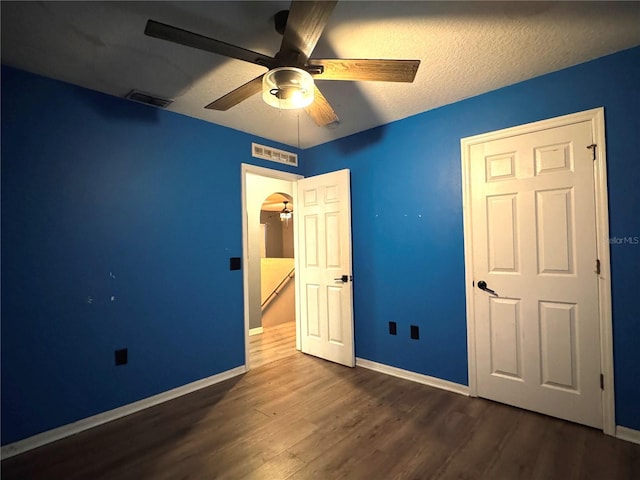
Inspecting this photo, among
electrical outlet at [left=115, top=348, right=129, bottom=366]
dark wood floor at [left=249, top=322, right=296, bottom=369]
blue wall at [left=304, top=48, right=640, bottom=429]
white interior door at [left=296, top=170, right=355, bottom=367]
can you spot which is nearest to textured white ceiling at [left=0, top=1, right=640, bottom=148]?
blue wall at [left=304, top=48, right=640, bottom=429]

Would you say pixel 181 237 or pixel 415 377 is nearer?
pixel 181 237

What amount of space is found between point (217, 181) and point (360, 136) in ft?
5.12

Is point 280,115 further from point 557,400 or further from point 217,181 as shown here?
point 557,400

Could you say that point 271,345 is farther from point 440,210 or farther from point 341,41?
point 341,41

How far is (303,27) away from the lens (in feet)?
4.23

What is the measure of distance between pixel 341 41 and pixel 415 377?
279 cm

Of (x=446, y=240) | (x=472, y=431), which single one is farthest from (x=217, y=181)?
(x=472, y=431)

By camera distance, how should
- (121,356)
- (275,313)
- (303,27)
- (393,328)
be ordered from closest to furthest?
(303,27)
(121,356)
(393,328)
(275,313)

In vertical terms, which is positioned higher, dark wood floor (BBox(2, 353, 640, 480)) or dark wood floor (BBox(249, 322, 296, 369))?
dark wood floor (BBox(2, 353, 640, 480))

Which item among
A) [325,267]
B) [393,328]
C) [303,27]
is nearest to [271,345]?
[325,267]

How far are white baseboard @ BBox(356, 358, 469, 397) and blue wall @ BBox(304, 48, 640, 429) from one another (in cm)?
5

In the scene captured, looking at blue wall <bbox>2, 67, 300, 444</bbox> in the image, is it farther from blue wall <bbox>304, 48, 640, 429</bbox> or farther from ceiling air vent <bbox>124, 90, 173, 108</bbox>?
blue wall <bbox>304, 48, 640, 429</bbox>

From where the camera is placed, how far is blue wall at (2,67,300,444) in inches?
77.8

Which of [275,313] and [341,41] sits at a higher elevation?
[341,41]
